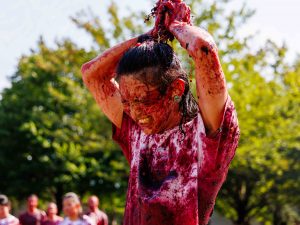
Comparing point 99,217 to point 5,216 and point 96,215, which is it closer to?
point 96,215

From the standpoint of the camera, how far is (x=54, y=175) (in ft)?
97.8

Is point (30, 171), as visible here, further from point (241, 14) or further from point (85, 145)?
point (241, 14)

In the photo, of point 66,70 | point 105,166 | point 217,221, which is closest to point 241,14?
point 66,70

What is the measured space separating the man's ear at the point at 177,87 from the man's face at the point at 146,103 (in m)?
0.03

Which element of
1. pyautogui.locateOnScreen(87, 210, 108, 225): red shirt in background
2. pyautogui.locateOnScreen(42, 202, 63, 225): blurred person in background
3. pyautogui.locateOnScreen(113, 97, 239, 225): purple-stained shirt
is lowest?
pyautogui.locateOnScreen(113, 97, 239, 225): purple-stained shirt

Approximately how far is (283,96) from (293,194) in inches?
508

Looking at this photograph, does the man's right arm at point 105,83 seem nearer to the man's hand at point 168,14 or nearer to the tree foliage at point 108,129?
the man's hand at point 168,14

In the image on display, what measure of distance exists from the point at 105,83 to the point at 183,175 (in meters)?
0.63

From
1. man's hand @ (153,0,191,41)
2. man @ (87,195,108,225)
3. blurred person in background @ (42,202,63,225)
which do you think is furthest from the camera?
blurred person in background @ (42,202,63,225)

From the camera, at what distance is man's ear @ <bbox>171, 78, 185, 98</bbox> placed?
2.39 meters

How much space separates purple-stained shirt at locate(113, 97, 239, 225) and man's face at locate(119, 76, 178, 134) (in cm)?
8

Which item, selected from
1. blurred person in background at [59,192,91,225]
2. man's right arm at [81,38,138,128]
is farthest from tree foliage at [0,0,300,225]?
man's right arm at [81,38,138,128]

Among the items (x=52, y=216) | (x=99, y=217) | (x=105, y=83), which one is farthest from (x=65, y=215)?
(x=105, y=83)

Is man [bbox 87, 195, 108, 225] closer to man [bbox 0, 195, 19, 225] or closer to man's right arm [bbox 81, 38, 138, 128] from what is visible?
man [bbox 0, 195, 19, 225]
